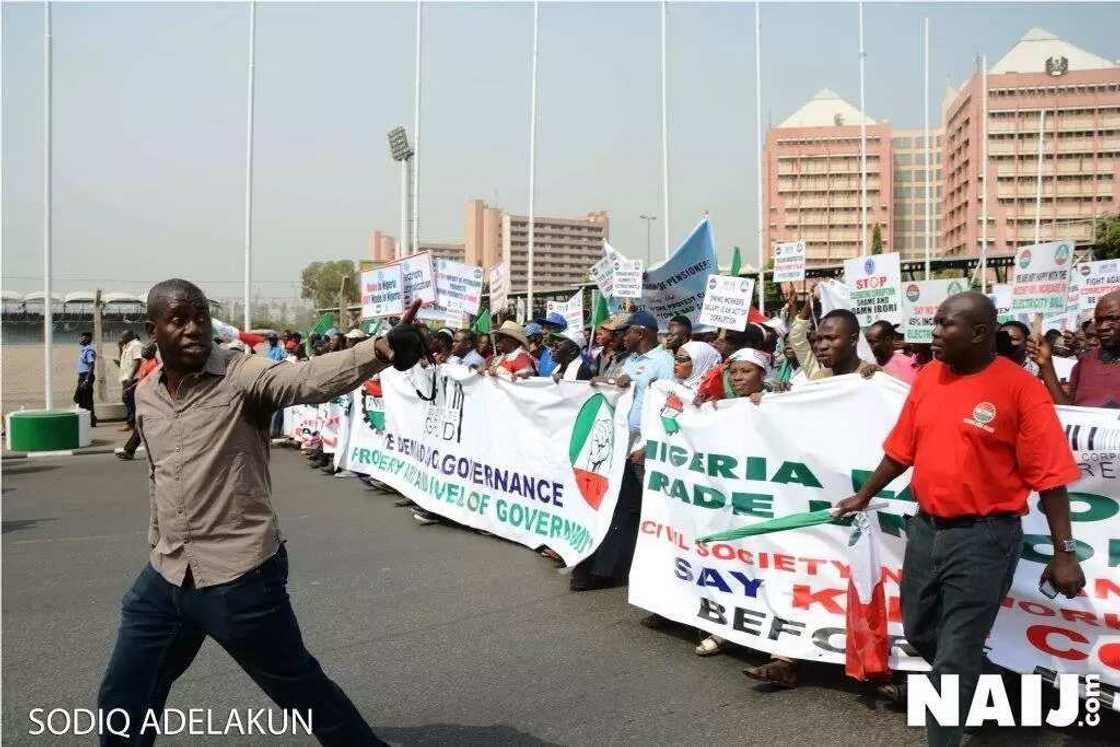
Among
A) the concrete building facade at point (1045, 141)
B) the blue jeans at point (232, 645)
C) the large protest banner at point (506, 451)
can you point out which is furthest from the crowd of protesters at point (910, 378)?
the concrete building facade at point (1045, 141)

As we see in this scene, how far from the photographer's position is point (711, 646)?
477 cm

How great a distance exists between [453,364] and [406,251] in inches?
522

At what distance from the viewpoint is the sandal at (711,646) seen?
4770mm

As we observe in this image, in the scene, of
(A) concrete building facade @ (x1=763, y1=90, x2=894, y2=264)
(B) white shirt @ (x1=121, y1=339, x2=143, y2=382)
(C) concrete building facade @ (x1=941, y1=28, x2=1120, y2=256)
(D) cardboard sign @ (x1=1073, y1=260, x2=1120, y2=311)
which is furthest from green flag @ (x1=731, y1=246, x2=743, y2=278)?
(A) concrete building facade @ (x1=763, y1=90, x2=894, y2=264)

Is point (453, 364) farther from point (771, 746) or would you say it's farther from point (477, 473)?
point (771, 746)

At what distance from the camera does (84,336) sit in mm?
17547

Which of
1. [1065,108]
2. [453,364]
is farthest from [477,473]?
[1065,108]

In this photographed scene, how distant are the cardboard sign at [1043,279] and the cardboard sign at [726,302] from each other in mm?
2708

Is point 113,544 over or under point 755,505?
under

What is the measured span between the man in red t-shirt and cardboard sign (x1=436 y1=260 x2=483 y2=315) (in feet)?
27.4

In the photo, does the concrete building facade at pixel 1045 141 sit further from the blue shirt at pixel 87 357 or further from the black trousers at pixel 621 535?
the black trousers at pixel 621 535

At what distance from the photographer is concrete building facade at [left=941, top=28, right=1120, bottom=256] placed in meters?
87.1

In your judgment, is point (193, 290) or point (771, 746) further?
point (771, 746)

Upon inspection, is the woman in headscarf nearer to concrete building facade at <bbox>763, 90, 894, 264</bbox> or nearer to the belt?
the belt
